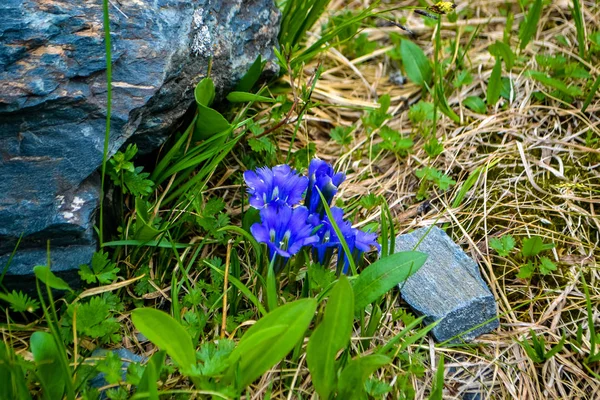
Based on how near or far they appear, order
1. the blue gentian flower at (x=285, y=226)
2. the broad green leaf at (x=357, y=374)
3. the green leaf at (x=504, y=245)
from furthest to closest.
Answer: the green leaf at (x=504, y=245) < the blue gentian flower at (x=285, y=226) < the broad green leaf at (x=357, y=374)

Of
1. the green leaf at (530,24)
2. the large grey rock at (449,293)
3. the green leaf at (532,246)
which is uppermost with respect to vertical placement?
the green leaf at (530,24)

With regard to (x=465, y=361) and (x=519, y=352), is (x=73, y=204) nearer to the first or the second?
(x=465, y=361)

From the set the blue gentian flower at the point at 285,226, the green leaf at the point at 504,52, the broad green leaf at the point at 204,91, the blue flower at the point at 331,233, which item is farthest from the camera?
the green leaf at the point at 504,52

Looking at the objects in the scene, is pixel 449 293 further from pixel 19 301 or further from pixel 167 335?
pixel 19 301

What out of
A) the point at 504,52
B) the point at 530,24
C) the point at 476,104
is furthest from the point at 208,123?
the point at 530,24

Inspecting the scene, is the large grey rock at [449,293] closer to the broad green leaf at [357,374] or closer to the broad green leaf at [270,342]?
the broad green leaf at [357,374]

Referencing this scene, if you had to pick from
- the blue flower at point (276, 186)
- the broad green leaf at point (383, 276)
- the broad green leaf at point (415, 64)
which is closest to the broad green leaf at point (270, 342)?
the broad green leaf at point (383, 276)
